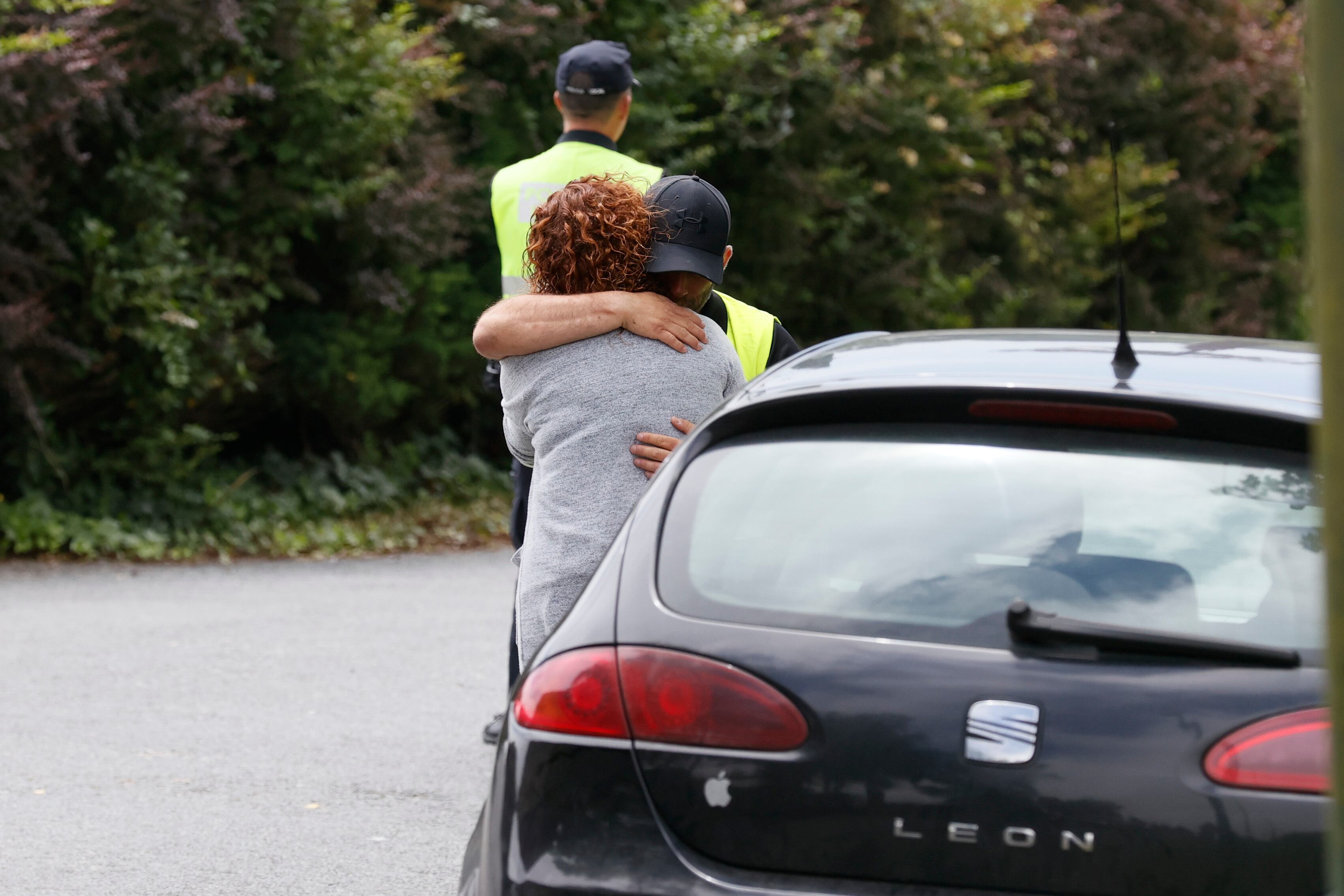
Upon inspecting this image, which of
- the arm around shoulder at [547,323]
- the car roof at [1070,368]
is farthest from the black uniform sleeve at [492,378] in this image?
the car roof at [1070,368]

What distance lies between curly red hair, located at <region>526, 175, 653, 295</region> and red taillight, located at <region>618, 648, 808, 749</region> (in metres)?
1.15

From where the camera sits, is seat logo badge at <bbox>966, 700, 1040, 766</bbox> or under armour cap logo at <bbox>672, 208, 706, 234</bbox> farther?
Result: under armour cap logo at <bbox>672, 208, 706, 234</bbox>

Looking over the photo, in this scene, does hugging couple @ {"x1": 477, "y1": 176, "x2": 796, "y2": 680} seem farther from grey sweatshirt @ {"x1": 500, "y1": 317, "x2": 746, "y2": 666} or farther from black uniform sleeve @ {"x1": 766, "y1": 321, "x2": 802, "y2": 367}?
black uniform sleeve @ {"x1": 766, "y1": 321, "x2": 802, "y2": 367}

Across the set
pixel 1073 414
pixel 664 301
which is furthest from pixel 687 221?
pixel 1073 414

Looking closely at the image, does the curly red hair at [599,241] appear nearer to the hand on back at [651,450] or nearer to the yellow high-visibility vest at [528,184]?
the hand on back at [651,450]

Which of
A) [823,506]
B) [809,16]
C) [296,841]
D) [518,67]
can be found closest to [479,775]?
[296,841]

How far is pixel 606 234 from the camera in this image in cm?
339

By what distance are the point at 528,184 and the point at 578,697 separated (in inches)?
106

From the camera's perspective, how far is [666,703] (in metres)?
2.41

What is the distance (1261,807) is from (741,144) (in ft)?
35.3

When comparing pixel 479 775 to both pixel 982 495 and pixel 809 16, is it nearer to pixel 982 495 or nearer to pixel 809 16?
pixel 982 495

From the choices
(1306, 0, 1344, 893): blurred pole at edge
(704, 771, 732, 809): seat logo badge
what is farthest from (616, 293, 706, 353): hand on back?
(1306, 0, 1344, 893): blurred pole at edge

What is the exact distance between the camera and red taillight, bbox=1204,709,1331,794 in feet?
7.09

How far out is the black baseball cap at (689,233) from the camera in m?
3.37
